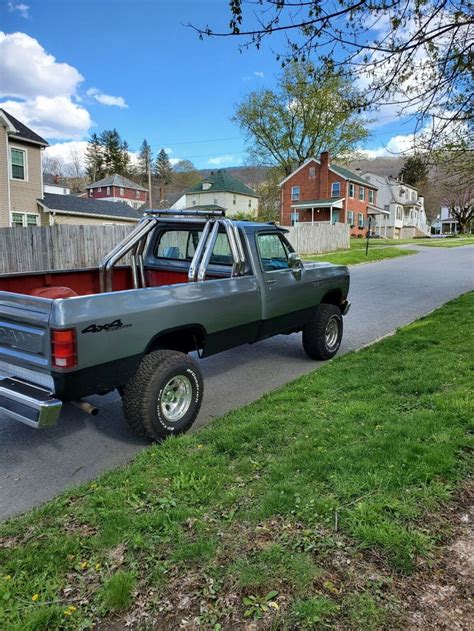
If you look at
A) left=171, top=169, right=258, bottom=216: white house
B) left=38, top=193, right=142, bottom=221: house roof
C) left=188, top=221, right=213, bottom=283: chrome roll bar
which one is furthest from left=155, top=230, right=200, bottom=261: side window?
left=171, top=169, right=258, bottom=216: white house

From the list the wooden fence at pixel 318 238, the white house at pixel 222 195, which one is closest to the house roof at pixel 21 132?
the wooden fence at pixel 318 238

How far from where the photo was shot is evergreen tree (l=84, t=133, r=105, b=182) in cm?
8731

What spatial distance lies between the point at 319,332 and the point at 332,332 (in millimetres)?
522

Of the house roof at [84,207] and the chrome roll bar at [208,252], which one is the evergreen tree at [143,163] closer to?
the house roof at [84,207]

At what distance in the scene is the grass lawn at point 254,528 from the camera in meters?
2.20

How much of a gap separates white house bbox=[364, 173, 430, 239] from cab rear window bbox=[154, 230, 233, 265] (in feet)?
181

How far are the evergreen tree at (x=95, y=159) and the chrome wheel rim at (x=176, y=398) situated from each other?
89.9 meters

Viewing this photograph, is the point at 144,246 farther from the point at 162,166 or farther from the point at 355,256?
the point at 162,166

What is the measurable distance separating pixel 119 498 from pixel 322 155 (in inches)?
1883

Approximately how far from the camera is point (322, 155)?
154 feet

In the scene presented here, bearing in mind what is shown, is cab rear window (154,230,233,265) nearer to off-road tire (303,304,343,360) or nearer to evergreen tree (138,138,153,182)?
off-road tire (303,304,343,360)

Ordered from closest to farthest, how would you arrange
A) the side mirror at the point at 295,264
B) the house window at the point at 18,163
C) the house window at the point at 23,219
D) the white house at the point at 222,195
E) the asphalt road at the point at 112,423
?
the asphalt road at the point at 112,423 < the side mirror at the point at 295,264 < the house window at the point at 18,163 < the house window at the point at 23,219 < the white house at the point at 222,195

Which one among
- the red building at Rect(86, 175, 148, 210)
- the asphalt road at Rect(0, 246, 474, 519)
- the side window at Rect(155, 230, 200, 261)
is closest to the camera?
the asphalt road at Rect(0, 246, 474, 519)

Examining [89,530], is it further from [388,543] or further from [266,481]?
[388,543]
